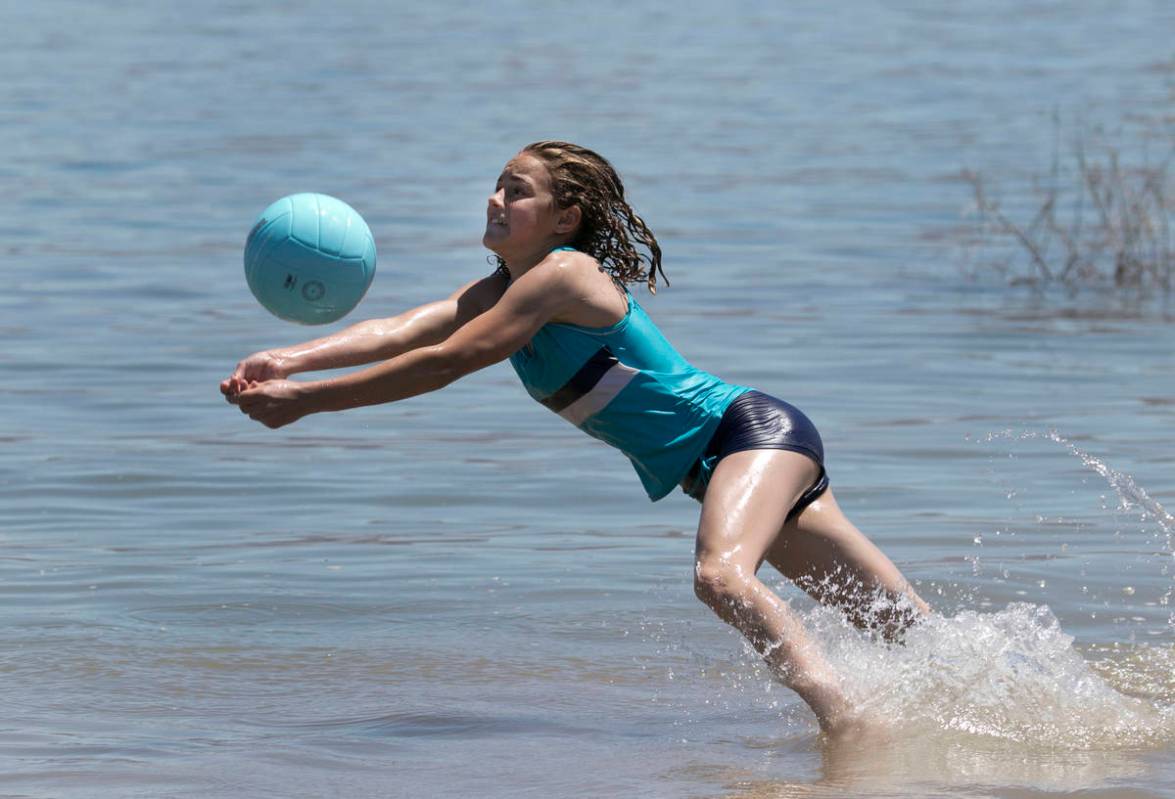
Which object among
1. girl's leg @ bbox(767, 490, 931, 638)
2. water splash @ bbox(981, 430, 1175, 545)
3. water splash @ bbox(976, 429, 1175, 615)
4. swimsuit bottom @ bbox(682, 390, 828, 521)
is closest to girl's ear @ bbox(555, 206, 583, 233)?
swimsuit bottom @ bbox(682, 390, 828, 521)

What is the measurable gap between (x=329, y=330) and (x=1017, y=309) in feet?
16.7

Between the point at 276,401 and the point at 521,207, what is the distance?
99 cm

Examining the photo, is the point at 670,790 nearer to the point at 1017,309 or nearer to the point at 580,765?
the point at 580,765

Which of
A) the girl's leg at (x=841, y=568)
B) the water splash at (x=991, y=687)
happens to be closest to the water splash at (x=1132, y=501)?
the water splash at (x=991, y=687)

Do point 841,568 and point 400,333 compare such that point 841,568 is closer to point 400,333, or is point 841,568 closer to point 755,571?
point 755,571

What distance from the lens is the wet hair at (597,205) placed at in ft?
21.2

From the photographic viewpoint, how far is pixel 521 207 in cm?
645

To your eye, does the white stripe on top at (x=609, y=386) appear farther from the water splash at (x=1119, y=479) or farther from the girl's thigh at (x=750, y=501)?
the water splash at (x=1119, y=479)

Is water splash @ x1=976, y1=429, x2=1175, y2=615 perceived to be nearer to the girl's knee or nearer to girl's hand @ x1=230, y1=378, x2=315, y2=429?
the girl's knee

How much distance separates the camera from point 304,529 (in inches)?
377

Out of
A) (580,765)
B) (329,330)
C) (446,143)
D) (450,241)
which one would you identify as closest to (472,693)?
(580,765)

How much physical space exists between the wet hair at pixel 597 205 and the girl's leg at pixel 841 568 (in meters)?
0.87

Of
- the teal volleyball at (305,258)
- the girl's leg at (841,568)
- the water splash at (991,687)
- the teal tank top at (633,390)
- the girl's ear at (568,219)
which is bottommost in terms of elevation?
the water splash at (991,687)

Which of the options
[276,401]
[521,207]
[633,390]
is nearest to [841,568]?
[633,390]
